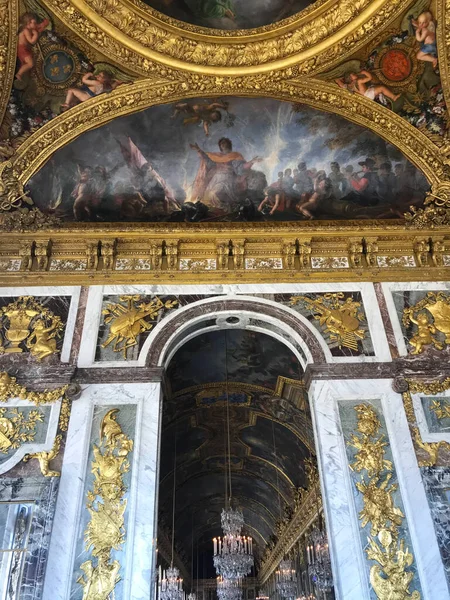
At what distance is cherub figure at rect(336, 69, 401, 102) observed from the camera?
31.3 feet

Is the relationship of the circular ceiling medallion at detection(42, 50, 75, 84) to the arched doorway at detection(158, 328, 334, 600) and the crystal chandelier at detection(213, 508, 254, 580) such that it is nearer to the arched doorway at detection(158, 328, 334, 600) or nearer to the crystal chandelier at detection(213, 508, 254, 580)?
the arched doorway at detection(158, 328, 334, 600)

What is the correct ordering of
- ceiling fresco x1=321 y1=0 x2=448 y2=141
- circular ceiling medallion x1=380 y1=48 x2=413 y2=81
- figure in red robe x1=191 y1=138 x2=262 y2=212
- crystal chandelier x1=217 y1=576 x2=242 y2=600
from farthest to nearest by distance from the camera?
crystal chandelier x1=217 y1=576 x2=242 y2=600 → figure in red robe x1=191 y1=138 x2=262 y2=212 → circular ceiling medallion x1=380 y1=48 x2=413 y2=81 → ceiling fresco x1=321 y1=0 x2=448 y2=141

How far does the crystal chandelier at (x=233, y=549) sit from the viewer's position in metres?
11.9

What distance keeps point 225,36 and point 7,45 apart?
3.72 m

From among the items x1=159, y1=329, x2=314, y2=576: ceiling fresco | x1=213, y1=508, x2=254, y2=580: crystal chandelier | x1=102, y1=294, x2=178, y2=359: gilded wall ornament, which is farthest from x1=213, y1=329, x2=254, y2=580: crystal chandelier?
x1=102, y1=294, x2=178, y2=359: gilded wall ornament

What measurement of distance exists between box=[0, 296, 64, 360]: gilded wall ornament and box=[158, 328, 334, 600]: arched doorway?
2004 millimetres

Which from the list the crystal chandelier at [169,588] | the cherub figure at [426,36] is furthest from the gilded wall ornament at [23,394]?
the crystal chandelier at [169,588]

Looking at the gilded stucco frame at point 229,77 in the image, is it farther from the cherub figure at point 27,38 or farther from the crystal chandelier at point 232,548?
the crystal chandelier at point 232,548

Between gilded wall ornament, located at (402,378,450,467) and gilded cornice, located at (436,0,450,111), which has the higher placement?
gilded cornice, located at (436,0,450,111)

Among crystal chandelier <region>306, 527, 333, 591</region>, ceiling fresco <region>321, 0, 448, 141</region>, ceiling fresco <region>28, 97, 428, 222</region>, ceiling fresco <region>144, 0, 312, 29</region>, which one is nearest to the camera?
ceiling fresco <region>144, 0, 312, 29</region>

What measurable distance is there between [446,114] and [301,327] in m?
4.84

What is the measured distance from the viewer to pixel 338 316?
908 cm

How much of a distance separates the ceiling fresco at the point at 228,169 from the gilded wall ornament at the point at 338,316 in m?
1.97

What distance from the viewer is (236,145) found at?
10109mm
